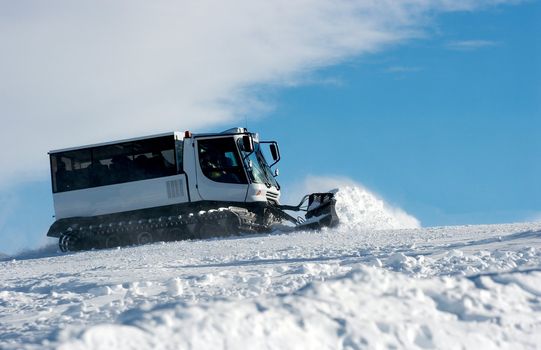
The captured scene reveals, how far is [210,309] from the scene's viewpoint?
12.0 feet

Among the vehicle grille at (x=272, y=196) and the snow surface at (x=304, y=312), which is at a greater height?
the vehicle grille at (x=272, y=196)

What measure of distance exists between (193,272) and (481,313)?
391 centimetres

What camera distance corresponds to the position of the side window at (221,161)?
16.5m

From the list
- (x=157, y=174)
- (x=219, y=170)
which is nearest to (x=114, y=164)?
(x=157, y=174)

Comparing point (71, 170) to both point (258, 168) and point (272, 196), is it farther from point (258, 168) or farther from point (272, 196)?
point (272, 196)

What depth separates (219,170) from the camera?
16.5m

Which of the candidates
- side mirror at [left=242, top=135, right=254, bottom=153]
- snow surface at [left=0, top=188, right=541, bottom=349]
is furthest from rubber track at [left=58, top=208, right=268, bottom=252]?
snow surface at [left=0, top=188, right=541, bottom=349]

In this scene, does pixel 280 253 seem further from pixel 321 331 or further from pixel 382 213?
pixel 382 213

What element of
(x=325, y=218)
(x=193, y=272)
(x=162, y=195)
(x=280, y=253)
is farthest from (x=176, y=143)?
(x=193, y=272)

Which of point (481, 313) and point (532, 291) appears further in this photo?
point (532, 291)

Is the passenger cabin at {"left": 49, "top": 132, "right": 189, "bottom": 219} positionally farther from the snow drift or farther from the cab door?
the snow drift

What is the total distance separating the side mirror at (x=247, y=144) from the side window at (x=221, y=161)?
0.23 meters

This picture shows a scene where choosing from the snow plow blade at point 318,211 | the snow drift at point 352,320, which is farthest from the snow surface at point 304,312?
the snow plow blade at point 318,211

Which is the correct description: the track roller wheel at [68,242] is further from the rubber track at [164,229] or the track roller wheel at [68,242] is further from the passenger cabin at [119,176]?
the passenger cabin at [119,176]
